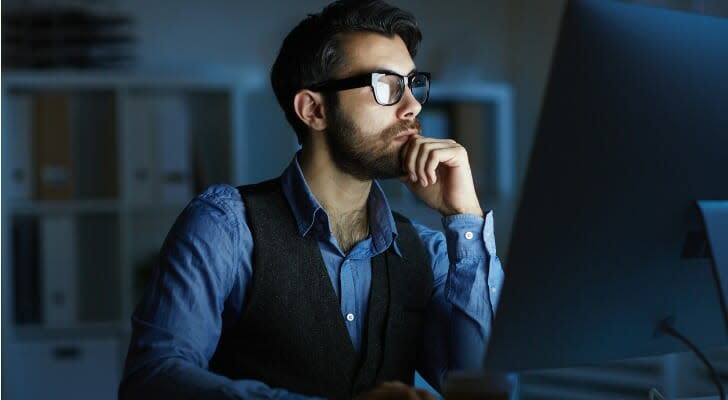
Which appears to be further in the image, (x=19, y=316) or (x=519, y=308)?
(x=19, y=316)

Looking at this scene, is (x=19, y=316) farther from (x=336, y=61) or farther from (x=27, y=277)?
(x=336, y=61)

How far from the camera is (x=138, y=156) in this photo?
332 cm

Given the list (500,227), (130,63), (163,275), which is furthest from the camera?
(500,227)

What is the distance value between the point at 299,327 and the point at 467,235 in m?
0.32

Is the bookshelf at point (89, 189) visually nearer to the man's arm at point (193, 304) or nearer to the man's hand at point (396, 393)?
the man's arm at point (193, 304)

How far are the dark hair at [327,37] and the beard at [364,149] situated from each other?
91mm

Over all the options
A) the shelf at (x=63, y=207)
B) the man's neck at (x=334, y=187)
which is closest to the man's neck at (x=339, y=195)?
the man's neck at (x=334, y=187)

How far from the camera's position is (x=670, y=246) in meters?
0.83

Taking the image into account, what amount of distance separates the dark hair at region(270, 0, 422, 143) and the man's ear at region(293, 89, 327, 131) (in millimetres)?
18

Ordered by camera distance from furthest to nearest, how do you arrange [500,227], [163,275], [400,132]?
[500,227], [400,132], [163,275]

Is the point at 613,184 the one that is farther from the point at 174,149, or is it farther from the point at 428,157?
the point at 174,149

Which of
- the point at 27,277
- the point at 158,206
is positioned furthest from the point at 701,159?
the point at 27,277

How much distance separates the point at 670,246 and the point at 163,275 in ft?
2.52

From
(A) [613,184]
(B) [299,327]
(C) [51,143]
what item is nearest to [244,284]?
(B) [299,327]
